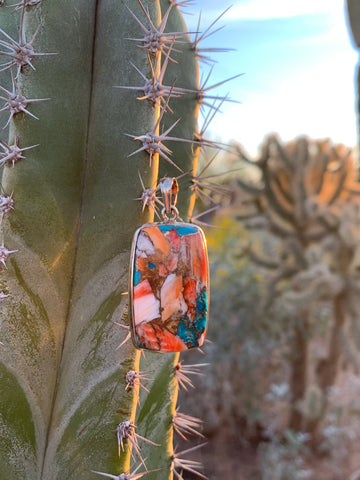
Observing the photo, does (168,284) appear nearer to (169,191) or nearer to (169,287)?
(169,287)

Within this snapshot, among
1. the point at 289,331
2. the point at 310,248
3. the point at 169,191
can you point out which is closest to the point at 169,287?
the point at 169,191

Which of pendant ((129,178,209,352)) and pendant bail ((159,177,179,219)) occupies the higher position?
pendant bail ((159,177,179,219))

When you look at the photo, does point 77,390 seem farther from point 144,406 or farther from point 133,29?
point 133,29

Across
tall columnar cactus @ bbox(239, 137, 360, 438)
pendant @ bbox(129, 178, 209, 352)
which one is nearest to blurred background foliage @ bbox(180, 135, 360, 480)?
tall columnar cactus @ bbox(239, 137, 360, 438)

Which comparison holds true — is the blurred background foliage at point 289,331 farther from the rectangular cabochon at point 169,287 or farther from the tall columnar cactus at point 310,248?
the rectangular cabochon at point 169,287

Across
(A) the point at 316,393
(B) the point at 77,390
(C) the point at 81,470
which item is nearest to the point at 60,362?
(B) the point at 77,390

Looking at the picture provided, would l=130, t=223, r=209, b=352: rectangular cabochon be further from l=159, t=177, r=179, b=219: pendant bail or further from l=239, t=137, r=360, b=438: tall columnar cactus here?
l=239, t=137, r=360, b=438: tall columnar cactus

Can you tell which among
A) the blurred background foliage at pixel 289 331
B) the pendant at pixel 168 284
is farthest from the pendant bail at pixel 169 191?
the blurred background foliage at pixel 289 331
